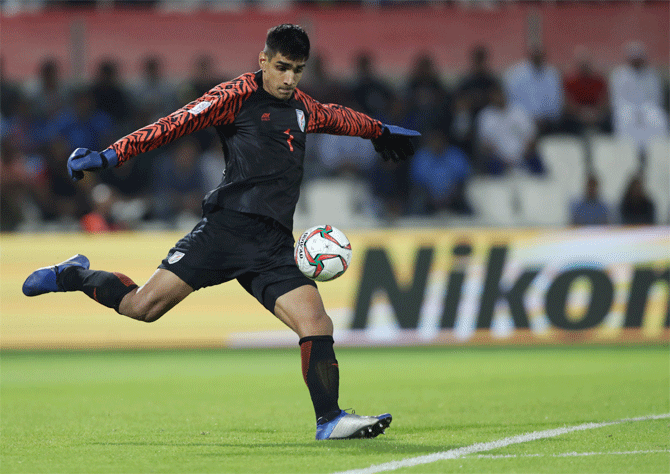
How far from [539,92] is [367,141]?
2628mm

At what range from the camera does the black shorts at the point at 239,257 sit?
588 cm

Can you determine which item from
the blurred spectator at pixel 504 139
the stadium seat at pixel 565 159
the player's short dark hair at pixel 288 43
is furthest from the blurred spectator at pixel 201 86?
the player's short dark hair at pixel 288 43

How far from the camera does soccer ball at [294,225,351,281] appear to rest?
19.4 ft

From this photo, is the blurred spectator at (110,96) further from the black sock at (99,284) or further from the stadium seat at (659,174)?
the black sock at (99,284)

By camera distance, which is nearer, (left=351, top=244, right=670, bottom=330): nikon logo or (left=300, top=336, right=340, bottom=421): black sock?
(left=300, top=336, right=340, bottom=421): black sock

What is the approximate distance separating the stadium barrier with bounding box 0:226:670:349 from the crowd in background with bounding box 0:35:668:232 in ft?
2.91

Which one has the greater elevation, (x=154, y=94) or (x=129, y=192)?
(x=154, y=94)

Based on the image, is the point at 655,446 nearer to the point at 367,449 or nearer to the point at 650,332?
the point at 367,449

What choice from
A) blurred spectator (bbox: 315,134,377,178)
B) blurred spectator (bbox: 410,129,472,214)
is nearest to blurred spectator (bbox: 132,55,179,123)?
blurred spectator (bbox: 315,134,377,178)

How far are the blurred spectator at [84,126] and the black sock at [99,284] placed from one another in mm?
7817

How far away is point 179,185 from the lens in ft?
44.0

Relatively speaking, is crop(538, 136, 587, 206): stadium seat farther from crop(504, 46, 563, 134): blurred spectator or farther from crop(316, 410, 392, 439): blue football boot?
crop(316, 410, 392, 439): blue football boot

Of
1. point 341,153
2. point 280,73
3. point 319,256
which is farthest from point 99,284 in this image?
point 341,153

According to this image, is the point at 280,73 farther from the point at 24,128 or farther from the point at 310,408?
the point at 24,128
